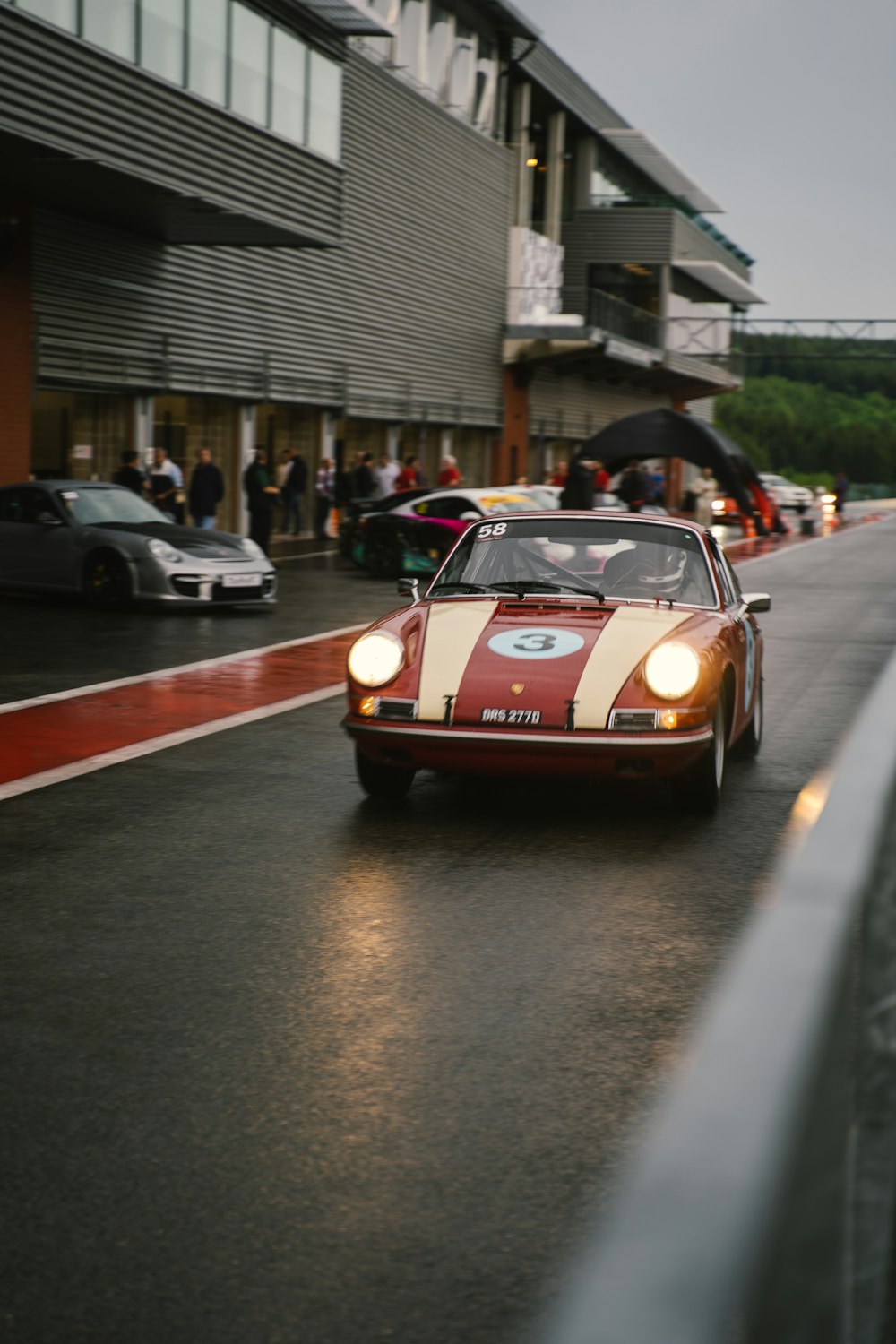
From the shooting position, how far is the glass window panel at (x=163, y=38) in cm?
2050

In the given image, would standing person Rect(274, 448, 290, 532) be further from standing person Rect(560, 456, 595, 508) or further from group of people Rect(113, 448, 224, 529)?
standing person Rect(560, 456, 595, 508)

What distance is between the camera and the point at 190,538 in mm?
16422

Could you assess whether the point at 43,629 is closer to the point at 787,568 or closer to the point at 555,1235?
the point at 555,1235

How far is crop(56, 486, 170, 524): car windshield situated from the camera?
54.3 feet

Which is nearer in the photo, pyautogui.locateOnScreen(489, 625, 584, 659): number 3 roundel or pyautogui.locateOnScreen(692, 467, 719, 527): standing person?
pyautogui.locateOnScreen(489, 625, 584, 659): number 3 roundel

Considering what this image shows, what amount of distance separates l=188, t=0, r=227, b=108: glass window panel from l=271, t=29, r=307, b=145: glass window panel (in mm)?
1625

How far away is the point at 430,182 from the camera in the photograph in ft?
120

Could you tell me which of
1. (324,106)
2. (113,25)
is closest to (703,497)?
(324,106)

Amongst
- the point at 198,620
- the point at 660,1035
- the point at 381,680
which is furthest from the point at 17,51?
the point at 660,1035

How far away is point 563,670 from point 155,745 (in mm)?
2996

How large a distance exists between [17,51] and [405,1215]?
56.4ft

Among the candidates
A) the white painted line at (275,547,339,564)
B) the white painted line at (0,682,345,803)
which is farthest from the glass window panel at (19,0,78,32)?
the white painted line at (0,682,345,803)

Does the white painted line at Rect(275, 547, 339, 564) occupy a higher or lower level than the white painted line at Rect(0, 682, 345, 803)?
higher

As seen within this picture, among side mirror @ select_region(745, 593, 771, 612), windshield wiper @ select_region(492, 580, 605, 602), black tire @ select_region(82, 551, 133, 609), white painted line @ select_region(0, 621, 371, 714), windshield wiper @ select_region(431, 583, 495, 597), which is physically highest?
windshield wiper @ select_region(492, 580, 605, 602)
